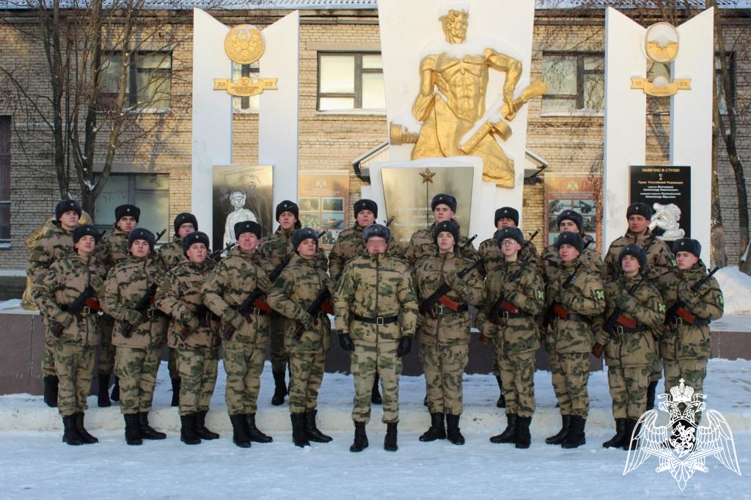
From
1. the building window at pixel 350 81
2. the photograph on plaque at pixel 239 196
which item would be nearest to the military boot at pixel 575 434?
the photograph on plaque at pixel 239 196

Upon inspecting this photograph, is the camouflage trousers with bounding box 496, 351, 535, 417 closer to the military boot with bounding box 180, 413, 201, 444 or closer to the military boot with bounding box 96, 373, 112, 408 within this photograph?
the military boot with bounding box 180, 413, 201, 444

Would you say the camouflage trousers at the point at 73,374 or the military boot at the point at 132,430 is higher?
the camouflage trousers at the point at 73,374

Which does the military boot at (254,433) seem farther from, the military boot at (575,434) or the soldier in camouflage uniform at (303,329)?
the military boot at (575,434)

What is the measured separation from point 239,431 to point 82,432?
125 centimetres

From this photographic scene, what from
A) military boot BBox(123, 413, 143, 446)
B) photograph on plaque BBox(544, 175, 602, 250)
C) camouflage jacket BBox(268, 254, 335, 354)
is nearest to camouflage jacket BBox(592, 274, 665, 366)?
camouflage jacket BBox(268, 254, 335, 354)

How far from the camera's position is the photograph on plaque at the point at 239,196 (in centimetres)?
959

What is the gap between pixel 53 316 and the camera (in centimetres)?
567

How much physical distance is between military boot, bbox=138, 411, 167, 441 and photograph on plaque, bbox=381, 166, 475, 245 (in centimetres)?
399

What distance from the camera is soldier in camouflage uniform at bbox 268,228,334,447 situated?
569 centimetres

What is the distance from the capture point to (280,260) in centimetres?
694

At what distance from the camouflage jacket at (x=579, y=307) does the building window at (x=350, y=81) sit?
46.7 ft

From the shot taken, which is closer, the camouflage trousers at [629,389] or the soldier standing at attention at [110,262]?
the camouflage trousers at [629,389]

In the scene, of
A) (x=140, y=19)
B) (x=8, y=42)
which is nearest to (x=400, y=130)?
(x=140, y=19)

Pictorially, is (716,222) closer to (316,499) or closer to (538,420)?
(538,420)
